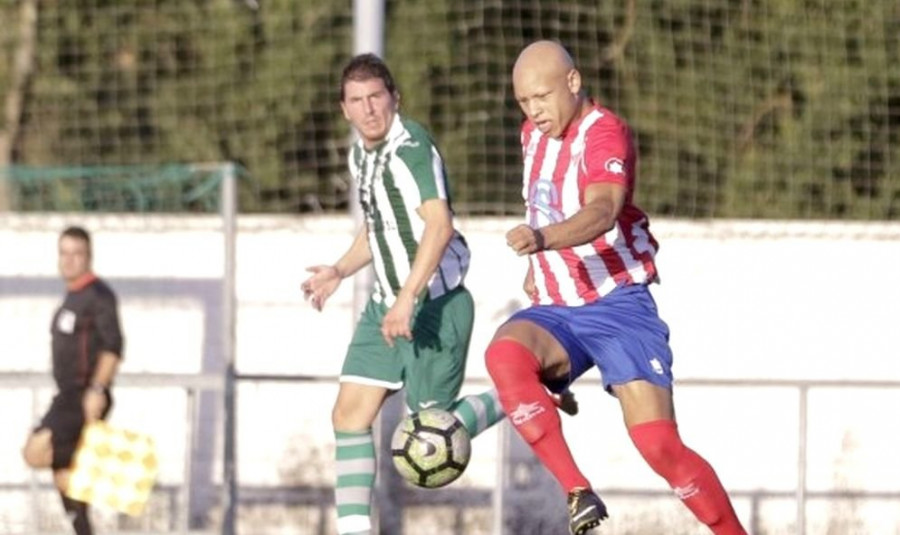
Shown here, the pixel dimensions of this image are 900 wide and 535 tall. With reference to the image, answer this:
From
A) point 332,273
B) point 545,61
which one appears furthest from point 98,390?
point 545,61

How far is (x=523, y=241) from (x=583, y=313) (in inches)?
41.1

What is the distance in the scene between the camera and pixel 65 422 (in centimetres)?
1113

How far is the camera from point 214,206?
1292 centimetres

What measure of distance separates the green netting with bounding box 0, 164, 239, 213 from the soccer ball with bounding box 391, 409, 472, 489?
4.35 m

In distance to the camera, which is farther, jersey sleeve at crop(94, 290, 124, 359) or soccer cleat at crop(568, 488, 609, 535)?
jersey sleeve at crop(94, 290, 124, 359)

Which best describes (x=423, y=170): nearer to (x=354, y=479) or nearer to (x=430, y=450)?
(x=430, y=450)

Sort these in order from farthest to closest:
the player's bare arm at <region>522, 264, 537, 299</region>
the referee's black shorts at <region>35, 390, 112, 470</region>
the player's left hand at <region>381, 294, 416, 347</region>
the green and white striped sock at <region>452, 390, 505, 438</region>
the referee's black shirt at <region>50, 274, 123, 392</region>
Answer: the referee's black shirt at <region>50, 274, 123, 392</region>
the referee's black shorts at <region>35, 390, 112, 470</region>
the green and white striped sock at <region>452, 390, 505, 438</region>
the player's bare arm at <region>522, 264, 537, 299</region>
the player's left hand at <region>381, 294, 416, 347</region>

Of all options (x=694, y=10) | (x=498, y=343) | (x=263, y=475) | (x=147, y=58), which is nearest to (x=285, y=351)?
(x=263, y=475)

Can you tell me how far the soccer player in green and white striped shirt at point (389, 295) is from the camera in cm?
851

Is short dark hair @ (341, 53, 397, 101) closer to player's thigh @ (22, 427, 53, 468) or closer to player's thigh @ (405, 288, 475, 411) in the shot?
player's thigh @ (405, 288, 475, 411)

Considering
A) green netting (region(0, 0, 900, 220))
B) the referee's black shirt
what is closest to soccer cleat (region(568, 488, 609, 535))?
the referee's black shirt

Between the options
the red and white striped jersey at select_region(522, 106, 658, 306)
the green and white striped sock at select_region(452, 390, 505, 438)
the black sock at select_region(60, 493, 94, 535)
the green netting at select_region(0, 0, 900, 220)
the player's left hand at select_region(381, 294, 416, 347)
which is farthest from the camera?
the green netting at select_region(0, 0, 900, 220)

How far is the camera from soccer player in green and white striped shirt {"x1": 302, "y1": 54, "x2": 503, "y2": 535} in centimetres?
851

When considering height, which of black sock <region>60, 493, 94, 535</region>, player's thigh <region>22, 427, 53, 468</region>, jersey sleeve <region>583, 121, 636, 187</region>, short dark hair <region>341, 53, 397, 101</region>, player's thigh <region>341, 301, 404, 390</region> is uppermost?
short dark hair <region>341, 53, 397, 101</region>
